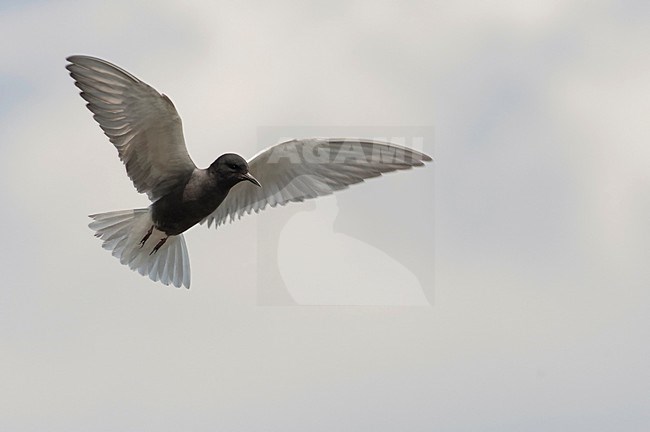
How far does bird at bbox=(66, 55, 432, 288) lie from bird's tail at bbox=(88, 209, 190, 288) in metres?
0.01

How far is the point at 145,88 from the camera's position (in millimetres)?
13727

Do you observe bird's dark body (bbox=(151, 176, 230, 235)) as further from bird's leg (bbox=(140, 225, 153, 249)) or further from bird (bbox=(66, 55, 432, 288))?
bird's leg (bbox=(140, 225, 153, 249))

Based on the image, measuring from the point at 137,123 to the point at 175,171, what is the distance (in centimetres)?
82

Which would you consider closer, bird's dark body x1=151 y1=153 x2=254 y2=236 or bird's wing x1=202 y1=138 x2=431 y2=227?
bird's dark body x1=151 y1=153 x2=254 y2=236

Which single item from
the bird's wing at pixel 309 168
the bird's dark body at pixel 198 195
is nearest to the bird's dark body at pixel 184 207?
the bird's dark body at pixel 198 195

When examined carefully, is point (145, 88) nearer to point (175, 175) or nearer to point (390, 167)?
point (175, 175)

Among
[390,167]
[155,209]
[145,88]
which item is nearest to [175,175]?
[155,209]

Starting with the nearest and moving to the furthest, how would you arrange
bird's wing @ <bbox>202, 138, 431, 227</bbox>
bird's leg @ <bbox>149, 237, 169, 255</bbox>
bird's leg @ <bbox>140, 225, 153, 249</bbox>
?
bird's wing @ <bbox>202, 138, 431, 227</bbox> → bird's leg @ <bbox>140, 225, 153, 249</bbox> → bird's leg @ <bbox>149, 237, 169, 255</bbox>

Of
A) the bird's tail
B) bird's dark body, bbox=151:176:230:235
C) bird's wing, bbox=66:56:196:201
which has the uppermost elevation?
bird's wing, bbox=66:56:196:201

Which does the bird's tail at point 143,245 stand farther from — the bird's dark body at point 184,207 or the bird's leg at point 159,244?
the bird's dark body at point 184,207

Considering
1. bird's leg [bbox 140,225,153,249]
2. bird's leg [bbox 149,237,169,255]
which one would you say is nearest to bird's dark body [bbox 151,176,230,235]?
bird's leg [bbox 140,225,153,249]

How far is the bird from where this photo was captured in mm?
13875

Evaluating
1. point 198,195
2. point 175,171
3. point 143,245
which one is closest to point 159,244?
point 143,245

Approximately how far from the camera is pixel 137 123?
1413cm
